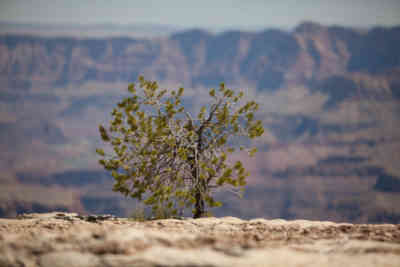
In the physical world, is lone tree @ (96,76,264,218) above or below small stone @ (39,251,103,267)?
above

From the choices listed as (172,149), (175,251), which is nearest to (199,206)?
(172,149)

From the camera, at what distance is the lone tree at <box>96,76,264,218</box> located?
546 inches

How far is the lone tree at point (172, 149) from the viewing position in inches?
546

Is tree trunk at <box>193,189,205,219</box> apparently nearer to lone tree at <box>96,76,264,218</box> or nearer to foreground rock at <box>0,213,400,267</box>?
lone tree at <box>96,76,264,218</box>

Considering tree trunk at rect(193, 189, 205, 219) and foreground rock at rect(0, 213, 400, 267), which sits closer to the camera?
foreground rock at rect(0, 213, 400, 267)

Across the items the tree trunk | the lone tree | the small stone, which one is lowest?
the tree trunk

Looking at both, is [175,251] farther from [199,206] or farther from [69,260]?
[199,206]

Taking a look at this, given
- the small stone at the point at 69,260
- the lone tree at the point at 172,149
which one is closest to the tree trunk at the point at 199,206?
the lone tree at the point at 172,149

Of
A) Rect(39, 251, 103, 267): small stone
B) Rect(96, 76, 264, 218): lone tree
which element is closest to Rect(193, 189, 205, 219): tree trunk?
Rect(96, 76, 264, 218): lone tree

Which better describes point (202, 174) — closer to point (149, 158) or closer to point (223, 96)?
point (149, 158)

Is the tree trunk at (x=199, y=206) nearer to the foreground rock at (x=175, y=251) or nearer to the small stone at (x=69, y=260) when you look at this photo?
the foreground rock at (x=175, y=251)

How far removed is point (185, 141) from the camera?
1463 centimetres

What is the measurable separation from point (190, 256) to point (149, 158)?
26.4ft

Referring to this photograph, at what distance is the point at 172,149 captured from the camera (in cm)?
1456
